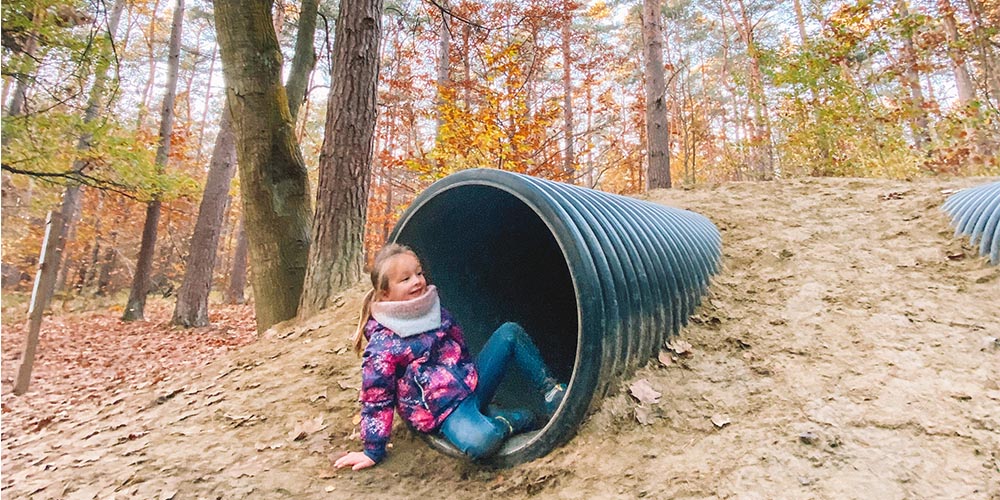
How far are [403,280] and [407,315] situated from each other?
18cm

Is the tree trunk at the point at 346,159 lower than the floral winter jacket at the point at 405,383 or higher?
higher

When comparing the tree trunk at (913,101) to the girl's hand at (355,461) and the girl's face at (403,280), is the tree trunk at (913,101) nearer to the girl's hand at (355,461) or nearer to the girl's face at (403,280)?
the girl's face at (403,280)

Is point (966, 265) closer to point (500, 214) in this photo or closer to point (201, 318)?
point (500, 214)

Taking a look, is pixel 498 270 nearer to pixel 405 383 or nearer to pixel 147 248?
pixel 405 383

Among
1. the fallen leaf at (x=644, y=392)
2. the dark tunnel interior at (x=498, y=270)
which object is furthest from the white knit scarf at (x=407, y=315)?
the fallen leaf at (x=644, y=392)

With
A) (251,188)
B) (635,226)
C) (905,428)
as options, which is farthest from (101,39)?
(905,428)

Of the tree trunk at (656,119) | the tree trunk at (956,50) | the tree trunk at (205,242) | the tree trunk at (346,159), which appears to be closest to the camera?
the tree trunk at (346,159)

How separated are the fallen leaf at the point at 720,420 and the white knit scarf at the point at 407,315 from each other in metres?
1.41

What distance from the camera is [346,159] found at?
5.09m

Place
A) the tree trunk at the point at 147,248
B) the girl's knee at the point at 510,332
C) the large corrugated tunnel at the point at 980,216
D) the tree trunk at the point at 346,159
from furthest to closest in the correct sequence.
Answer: the tree trunk at the point at 147,248 → the tree trunk at the point at 346,159 → the large corrugated tunnel at the point at 980,216 → the girl's knee at the point at 510,332

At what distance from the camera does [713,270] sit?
4105 mm

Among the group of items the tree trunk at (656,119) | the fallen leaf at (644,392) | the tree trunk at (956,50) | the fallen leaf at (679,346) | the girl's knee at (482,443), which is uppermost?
the tree trunk at (956,50)

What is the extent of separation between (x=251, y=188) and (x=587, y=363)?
407 cm

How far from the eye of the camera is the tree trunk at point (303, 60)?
6.61 metres
